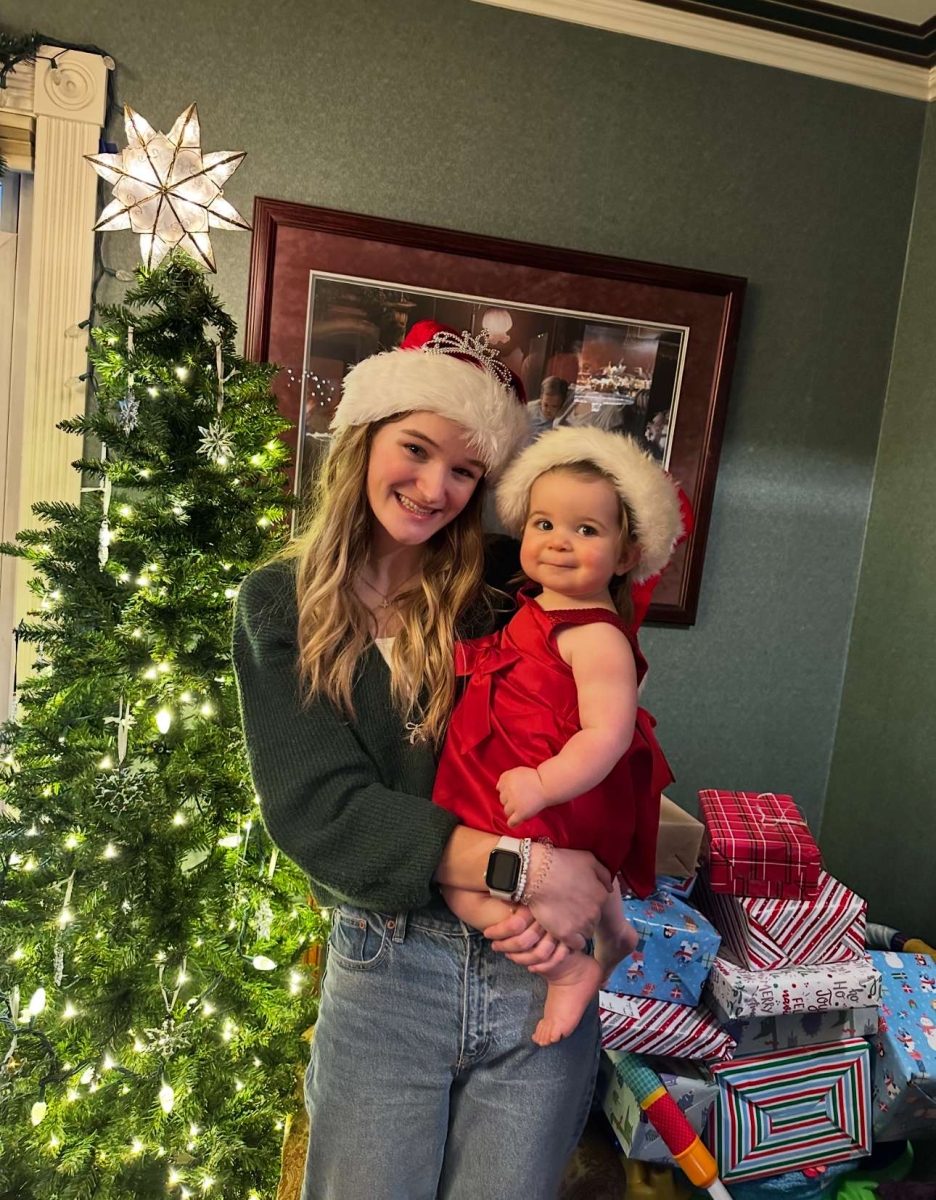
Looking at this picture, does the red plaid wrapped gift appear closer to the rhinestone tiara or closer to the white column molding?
the rhinestone tiara

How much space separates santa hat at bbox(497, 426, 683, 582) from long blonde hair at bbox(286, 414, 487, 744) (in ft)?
0.23

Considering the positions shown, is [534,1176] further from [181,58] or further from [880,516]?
[181,58]

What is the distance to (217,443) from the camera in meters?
1.37

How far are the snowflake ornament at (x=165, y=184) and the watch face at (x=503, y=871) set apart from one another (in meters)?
1.17

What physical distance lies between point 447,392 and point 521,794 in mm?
532

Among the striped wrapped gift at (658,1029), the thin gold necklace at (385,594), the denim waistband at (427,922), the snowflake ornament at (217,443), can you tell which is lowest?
the striped wrapped gift at (658,1029)

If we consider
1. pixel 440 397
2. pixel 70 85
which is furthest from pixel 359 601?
pixel 70 85

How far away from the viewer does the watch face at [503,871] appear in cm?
95

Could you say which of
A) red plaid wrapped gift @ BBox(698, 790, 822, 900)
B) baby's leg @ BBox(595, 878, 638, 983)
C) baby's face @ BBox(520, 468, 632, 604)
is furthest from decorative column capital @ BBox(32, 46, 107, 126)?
red plaid wrapped gift @ BBox(698, 790, 822, 900)

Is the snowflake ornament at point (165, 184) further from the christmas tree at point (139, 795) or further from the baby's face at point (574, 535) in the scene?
the baby's face at point (574, 535)

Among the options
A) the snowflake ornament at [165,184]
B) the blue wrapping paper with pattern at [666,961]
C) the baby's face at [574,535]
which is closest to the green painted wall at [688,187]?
the snowflake ornament at [165,184]

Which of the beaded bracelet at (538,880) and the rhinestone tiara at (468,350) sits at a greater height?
the rhinestone tiara at (468,350)

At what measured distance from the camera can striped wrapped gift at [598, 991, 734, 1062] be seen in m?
1.59

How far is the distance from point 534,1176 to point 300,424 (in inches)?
68.7
